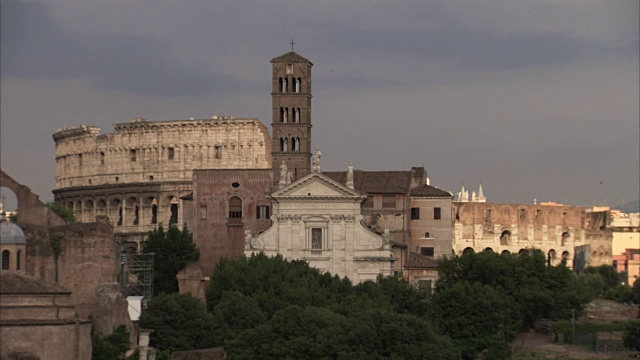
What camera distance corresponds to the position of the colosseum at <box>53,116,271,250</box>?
475ft

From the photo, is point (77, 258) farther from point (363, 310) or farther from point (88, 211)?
point (88, 211)

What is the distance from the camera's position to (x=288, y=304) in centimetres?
8075

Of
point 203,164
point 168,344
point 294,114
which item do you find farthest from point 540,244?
point 168,344

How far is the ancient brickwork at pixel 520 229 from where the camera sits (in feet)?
525

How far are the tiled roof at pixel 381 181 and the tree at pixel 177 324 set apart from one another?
76.9 ft

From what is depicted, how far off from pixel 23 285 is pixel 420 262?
37787 mm

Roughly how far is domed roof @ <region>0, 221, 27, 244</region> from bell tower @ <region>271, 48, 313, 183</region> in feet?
Answer: 103

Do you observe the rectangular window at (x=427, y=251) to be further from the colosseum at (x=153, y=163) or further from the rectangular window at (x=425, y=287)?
the colosseum at (x=153, y=163)

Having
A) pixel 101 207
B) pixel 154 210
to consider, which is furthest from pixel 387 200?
pixel 101 207

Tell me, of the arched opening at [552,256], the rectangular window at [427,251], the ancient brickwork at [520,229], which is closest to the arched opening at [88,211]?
the ancient brickwork at [520,229]

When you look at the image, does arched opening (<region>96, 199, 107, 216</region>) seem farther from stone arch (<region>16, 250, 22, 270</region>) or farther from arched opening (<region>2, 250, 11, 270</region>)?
arched opening (<region>2, 250, 11, 270</region>)

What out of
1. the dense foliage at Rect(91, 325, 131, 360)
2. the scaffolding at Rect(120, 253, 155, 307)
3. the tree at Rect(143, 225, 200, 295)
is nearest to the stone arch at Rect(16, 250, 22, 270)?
the dense foliage at Rect(91, 325, 131, 360)

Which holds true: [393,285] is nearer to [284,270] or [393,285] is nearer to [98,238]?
[284,270]

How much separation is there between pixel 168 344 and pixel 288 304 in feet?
25.4
